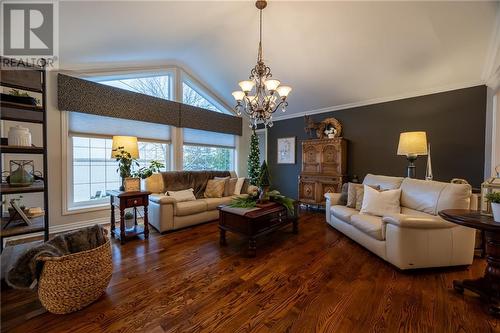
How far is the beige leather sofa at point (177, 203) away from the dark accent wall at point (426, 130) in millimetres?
2976

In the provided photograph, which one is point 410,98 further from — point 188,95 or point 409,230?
point 188,95

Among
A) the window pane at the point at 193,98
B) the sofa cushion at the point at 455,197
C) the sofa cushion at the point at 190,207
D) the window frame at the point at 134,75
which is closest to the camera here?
the sofa cushion at the point at 455,197

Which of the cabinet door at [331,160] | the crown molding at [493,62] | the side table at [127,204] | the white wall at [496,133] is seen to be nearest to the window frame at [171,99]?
the side table at [127,204]

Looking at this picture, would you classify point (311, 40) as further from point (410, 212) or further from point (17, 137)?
point (17, 137)

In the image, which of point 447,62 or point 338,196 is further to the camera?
point 338,196

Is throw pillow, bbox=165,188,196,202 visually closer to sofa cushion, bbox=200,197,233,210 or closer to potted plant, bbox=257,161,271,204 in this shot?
sofa cushion, bbox=200,197,233,210

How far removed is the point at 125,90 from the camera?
148 inches

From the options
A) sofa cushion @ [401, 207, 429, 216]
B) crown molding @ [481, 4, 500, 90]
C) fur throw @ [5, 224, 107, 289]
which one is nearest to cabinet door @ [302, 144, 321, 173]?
sofa cushion @ [401, 207, 429, 216]

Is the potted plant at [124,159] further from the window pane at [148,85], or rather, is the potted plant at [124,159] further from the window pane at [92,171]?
the window pane at [148,85]

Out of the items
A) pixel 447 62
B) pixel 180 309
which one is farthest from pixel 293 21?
pixel 180 309

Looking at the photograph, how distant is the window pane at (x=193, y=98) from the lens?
487 cm

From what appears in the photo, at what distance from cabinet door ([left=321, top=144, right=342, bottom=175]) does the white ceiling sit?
1.11 meters

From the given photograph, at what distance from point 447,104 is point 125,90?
5467mm

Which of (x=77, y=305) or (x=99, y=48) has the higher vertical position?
(x=99, y=48)
